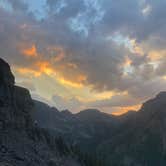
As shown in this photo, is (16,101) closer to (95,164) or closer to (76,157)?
(76,157)

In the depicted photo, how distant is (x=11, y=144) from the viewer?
247ft

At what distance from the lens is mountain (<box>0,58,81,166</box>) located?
2766 inches

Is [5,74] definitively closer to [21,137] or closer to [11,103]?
[11,103]

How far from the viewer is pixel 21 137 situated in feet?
289

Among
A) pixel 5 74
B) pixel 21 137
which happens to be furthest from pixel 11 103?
pixel 21 137

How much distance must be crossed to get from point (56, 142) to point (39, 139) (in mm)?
17031

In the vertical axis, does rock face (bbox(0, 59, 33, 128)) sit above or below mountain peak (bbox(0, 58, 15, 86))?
below

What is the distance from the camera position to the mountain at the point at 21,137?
231 feet

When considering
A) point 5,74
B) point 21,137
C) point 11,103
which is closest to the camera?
point 21,137

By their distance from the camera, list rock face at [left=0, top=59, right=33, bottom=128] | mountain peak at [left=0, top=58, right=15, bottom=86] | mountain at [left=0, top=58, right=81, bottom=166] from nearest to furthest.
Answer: mountain at [left=0, top=58, right=81, bottom=166]
rock face at [left=0, top=59, right=33, bottom=128]
mountain peak at [left=0, top=58, right=15, bottom=86]

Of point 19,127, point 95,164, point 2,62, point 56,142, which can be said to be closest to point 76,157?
point 56,142

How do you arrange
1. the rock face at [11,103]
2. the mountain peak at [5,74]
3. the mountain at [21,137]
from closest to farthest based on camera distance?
the mountain at [21,137]
the rock face at [11,103]
the mountain peak at [5,74]

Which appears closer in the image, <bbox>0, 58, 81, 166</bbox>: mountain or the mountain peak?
<bbox>0, 58, 81, 166</bbox>: mountain

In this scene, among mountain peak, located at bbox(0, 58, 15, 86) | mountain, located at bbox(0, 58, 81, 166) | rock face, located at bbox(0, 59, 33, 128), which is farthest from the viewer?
mountain peak, located at bbox(0, 58, 15, 86)
